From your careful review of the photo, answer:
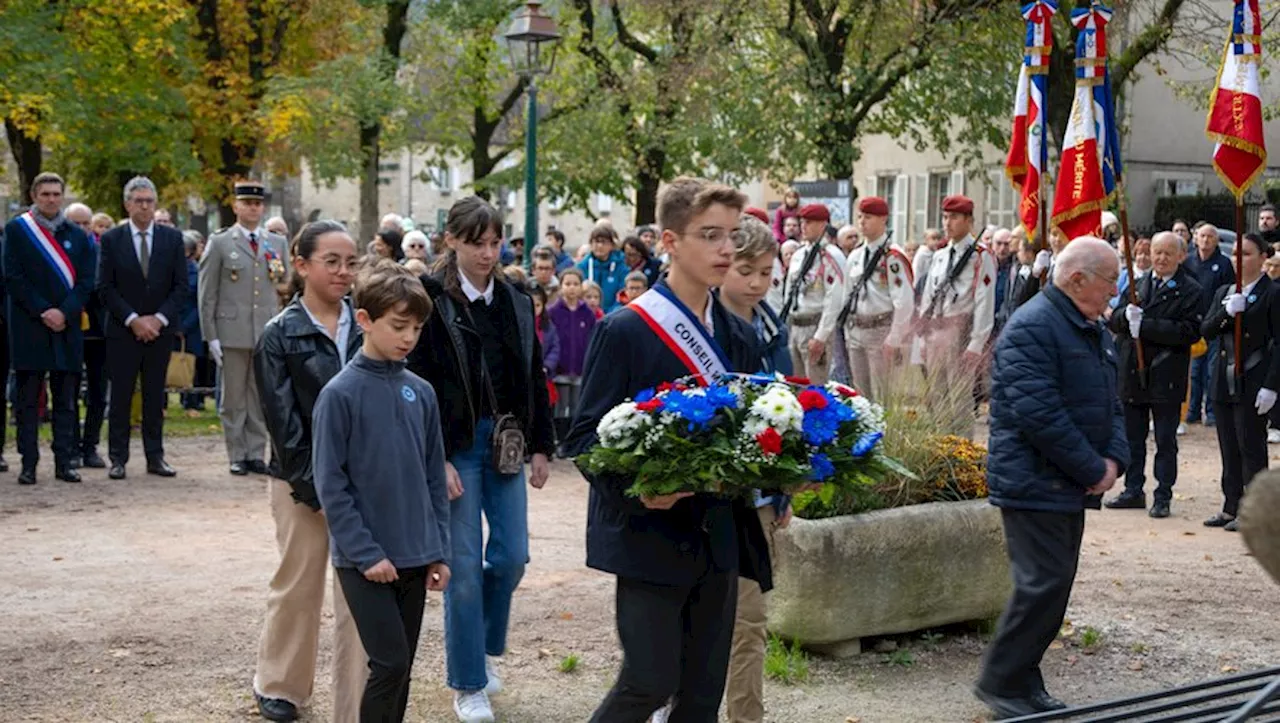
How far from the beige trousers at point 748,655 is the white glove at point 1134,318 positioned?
6.72 m

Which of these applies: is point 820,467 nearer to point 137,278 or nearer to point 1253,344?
point 1253,344

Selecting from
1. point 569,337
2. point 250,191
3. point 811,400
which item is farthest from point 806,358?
point 811,400

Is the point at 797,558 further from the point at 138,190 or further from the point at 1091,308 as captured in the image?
the point at 138,190

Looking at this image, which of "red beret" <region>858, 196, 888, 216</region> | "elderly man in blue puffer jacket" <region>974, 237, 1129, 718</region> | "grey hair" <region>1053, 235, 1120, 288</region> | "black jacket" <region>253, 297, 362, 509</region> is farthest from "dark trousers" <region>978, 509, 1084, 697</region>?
"red beret" <region>858, 196, 888, 216</region>

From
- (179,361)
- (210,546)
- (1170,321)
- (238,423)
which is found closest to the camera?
(210,546)

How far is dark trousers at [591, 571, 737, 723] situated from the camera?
15.5 ft

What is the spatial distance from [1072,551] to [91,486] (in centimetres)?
828

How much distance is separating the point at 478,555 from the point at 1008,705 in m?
2.21

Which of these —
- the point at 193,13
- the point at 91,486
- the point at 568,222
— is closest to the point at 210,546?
the point at 91,486

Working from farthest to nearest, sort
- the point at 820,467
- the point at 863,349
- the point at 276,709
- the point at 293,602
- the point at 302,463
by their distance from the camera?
the point at 863,349 → the point at 276,709 → the point at 293,602 → the point at 302,463 → the point at 820,467

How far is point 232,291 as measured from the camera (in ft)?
42.3

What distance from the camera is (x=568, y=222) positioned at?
235 ft

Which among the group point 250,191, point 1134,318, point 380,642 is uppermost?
point 250,191

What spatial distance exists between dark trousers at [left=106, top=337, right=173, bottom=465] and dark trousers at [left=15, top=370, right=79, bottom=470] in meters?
0.31
